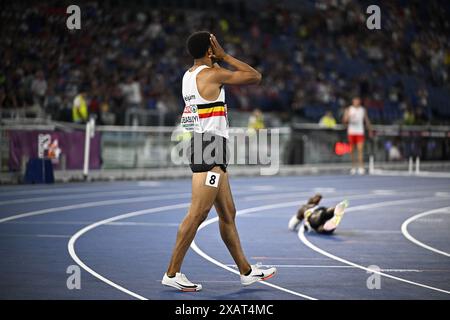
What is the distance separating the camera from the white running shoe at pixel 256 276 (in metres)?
8.20

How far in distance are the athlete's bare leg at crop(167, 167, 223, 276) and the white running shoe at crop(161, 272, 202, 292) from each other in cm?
6

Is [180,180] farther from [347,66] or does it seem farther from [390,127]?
[347,66]

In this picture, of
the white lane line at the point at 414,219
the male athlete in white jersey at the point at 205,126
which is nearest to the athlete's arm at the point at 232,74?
the male athlete in white jersey at the point at 205,126

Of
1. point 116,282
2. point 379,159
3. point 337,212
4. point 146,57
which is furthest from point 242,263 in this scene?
point 146,57

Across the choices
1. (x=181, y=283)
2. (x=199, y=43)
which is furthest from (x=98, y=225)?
(x=199, y=43)

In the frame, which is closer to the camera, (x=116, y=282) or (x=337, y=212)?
(x=116, y=282)

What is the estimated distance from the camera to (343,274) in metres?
9.03

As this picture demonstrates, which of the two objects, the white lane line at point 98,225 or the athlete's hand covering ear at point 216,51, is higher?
the athlete's hand covering ear at point 216,51

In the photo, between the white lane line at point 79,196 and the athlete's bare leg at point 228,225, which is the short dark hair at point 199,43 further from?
the white lane line at point 79,196

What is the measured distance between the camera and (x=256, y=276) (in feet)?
27.1

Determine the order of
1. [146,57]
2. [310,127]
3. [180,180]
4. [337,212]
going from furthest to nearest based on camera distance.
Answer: [146,57] < [310,127] < [180,180] < [337,212]

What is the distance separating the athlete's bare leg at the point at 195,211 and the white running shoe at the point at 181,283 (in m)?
0.06

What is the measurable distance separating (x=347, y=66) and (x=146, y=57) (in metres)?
11.0

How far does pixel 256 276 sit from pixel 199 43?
2.18 meters
